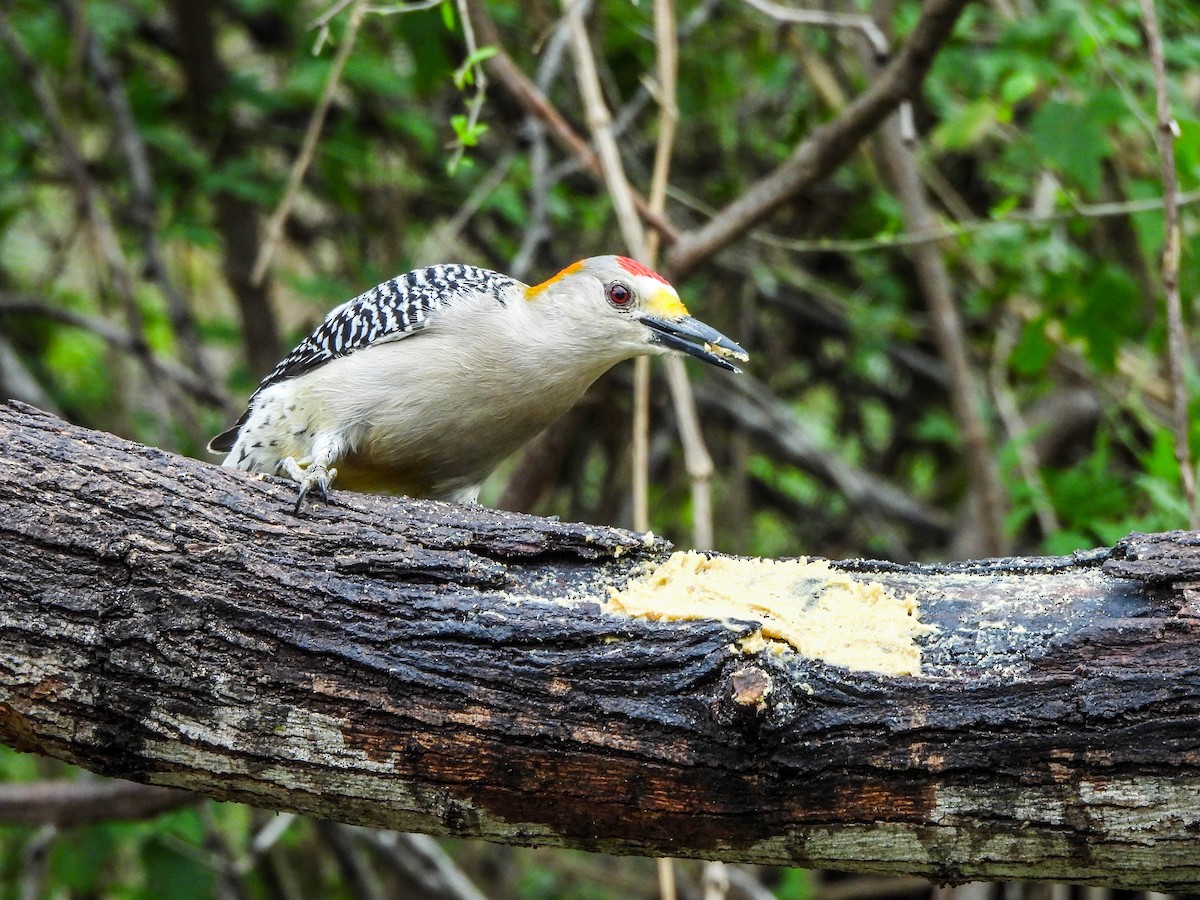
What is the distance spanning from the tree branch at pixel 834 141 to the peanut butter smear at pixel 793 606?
2117 millimetres

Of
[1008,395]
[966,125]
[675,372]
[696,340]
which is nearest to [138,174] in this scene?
[675,372]

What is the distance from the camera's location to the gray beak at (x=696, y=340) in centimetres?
385

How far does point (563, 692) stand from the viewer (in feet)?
7.41

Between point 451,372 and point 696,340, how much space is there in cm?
77

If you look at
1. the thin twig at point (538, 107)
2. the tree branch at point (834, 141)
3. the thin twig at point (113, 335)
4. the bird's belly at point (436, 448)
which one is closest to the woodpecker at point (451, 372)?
the bird's belly at point (436, 448)

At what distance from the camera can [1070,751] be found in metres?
2.07

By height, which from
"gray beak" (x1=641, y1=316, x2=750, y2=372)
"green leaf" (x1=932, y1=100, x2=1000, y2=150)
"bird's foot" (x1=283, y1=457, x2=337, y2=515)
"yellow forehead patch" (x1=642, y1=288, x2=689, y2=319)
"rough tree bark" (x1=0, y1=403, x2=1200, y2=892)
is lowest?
"rough tree bark" (x1=0, y1=403, x2=1200, y2=892)

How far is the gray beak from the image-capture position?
385 centimetres

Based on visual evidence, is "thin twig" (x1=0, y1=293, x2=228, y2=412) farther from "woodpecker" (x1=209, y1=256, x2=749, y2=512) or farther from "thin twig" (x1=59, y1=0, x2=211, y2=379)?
"woodpecker" (x1=209, y1=256, x2=749, y2=512)

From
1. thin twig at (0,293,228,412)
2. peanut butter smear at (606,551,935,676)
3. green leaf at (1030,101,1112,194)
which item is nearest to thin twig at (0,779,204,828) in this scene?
thin twig at (0,293,228,412)

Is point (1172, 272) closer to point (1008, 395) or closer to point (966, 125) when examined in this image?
point (966, 125)

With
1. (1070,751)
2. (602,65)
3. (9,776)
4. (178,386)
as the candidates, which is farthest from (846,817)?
(9,776)

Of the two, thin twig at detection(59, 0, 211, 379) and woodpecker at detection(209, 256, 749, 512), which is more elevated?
thin twig at detection(59, 0, 211, 379)

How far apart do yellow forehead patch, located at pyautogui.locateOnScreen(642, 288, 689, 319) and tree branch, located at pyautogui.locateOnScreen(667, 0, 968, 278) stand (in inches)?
27.3
